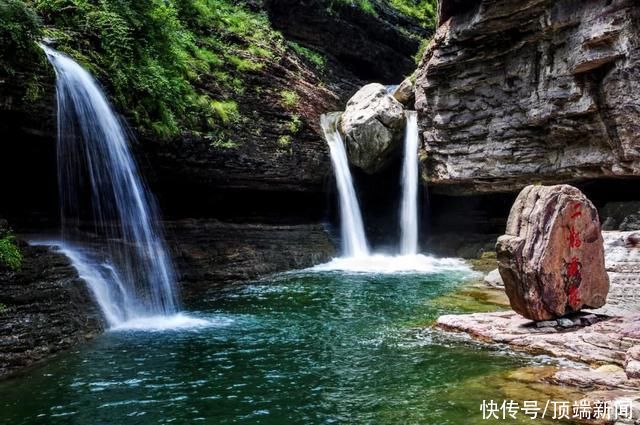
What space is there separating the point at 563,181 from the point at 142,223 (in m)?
14.8

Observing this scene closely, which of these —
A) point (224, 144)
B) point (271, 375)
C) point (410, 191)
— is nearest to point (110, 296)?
point (271, 375)

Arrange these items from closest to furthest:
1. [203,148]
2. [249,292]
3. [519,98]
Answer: [249,292]
[203,148]
[519,98]

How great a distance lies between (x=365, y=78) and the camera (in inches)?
1183

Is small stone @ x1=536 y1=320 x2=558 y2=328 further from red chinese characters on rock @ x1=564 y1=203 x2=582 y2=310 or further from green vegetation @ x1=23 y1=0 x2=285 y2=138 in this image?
green vegetation @ x1=23 y1=0 x2=285 y2=138

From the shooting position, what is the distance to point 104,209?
39.7ft

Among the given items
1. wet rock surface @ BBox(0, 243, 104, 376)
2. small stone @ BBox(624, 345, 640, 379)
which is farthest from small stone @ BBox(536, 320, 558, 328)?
wet rock surface @ BBox(0, 243, 104, 376)

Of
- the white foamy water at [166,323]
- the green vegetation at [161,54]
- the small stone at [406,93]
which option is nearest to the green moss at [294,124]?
the green vegetation at [161,54]

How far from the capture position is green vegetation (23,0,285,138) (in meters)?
11.7

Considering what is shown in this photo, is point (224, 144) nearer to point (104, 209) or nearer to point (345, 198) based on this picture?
point (104, 209)

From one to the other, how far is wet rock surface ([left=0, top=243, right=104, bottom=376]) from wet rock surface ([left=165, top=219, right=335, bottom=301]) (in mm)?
3828

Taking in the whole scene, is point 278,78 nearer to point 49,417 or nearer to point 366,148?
point 366,148

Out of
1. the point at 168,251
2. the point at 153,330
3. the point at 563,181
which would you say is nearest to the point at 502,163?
the point at 563,181

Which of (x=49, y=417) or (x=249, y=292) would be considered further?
(x=249, y=292)

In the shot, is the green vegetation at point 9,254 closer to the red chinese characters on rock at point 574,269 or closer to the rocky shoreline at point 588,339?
the rocky shoreline at point 588,339
